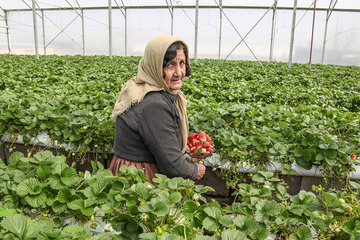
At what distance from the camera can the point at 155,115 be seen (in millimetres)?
1713

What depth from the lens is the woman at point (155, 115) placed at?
172 cm

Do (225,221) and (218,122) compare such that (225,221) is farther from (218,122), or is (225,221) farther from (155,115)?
(218,122)

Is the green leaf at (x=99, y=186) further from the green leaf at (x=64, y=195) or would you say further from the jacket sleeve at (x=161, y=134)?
the jacket sleeve at (x=161, y=134)

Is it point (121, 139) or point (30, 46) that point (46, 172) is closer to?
point (121, 139)

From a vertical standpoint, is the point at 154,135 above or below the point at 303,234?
above

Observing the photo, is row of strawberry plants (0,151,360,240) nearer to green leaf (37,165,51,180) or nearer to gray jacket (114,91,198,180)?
green leaf (37,165,51,180)

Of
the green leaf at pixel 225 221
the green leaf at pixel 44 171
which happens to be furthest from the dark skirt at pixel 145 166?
the green leaf at pixel 225 221

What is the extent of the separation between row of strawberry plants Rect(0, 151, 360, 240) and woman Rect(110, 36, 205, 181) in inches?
16.6

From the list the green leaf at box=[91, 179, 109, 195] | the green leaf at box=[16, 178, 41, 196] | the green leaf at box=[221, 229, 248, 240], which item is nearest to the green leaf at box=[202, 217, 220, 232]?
the green leaf at box=[221, 229, 248, 240]

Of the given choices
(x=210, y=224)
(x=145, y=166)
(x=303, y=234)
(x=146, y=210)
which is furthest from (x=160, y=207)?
(x=145, y=166)

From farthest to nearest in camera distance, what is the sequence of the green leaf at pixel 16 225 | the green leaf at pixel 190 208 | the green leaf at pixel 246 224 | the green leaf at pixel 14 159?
the green leaf at pixel 14 159 < the green leaf at pixel 190 208 < the green leaf at pixel 246 224 < the green leaf at pixel 16 225

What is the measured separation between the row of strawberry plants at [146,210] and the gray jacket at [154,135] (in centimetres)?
40

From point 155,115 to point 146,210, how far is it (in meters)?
0.73

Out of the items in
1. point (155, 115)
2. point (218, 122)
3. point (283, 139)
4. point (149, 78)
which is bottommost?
point (283, 139)
